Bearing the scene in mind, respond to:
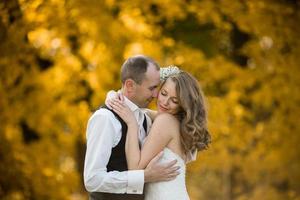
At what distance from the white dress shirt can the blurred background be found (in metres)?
4.83

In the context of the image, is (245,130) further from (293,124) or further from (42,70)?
(42,70)

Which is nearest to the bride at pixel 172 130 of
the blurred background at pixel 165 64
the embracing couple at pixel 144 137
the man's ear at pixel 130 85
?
the embracing couple at pixel 144 137

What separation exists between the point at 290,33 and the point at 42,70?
11.8 feet

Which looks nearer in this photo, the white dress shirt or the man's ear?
the white dress shirt

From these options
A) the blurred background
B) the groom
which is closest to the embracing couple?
the groom

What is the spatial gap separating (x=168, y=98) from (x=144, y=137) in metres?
0.32

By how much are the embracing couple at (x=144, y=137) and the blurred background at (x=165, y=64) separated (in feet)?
15.4

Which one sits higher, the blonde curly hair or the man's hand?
the blonde curly hair

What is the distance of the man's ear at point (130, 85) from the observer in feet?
15.9

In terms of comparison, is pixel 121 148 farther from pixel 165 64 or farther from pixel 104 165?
pixel 165 64

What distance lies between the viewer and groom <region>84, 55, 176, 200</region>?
462cm

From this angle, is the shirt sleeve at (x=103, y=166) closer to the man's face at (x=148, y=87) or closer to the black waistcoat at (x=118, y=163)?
the black waistcoat at (x=118, y=163)

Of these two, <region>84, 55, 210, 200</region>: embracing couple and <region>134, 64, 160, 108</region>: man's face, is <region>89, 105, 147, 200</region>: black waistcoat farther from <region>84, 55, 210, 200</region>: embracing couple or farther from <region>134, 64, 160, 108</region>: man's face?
<region>134, 64, 160, 108</region>: man's face

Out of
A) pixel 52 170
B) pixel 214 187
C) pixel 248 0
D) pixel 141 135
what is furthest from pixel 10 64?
pixel 214 187
